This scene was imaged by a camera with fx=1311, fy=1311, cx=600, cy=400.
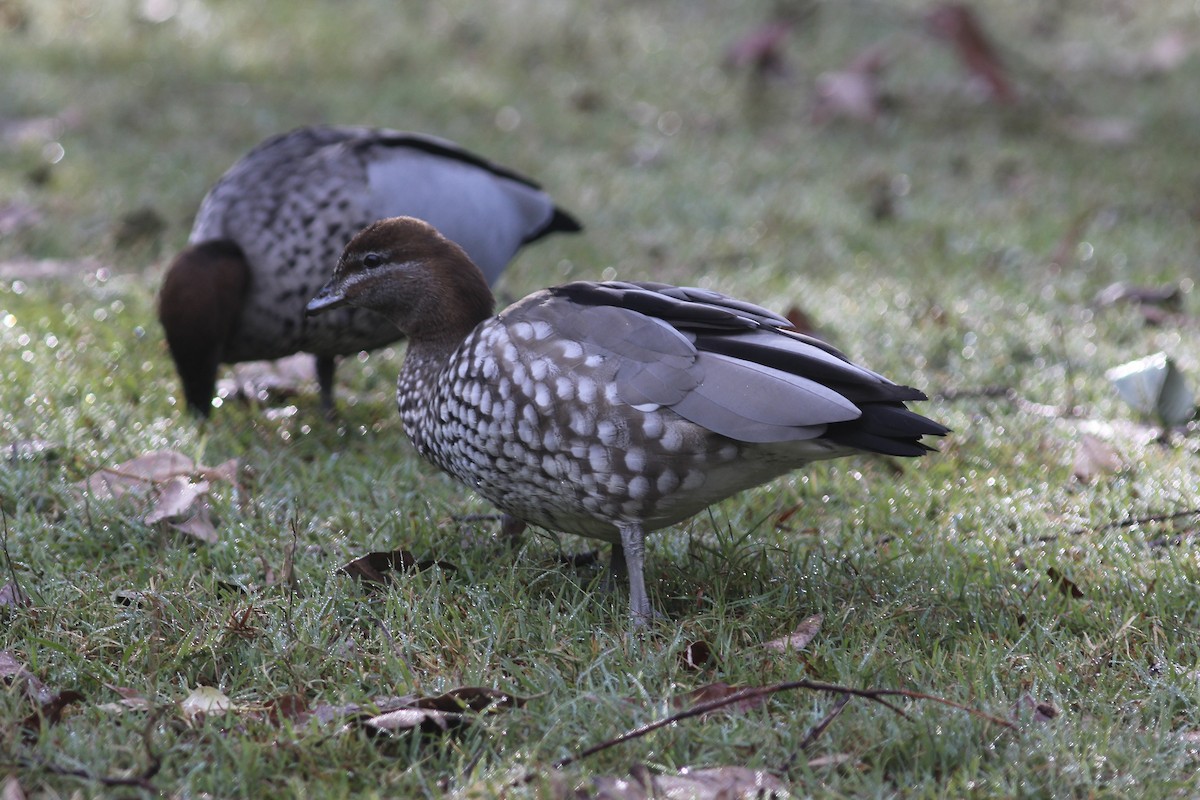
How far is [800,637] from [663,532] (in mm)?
668

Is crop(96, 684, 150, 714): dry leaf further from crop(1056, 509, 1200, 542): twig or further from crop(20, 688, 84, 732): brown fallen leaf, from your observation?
crop(1056, 509, 1200, 542): twig

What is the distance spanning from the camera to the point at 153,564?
10.2ft

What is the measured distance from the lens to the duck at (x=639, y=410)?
8.73 feet

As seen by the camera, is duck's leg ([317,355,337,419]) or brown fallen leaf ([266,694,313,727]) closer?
brown fallen leaf ([266,694,313,727])

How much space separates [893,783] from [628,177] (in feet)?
15.4

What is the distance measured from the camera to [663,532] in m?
3.37

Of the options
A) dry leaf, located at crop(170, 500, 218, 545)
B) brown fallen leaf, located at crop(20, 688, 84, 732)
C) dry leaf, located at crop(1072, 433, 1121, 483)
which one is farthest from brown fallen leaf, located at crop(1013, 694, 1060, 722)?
dry leaf, located at crop(170, 500, 218, 545)

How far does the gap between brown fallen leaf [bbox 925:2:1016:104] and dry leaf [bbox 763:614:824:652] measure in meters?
5.59

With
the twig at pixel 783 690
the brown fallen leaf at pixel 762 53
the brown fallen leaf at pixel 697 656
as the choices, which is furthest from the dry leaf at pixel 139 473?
the brown fallen leaf at pixel 762 53

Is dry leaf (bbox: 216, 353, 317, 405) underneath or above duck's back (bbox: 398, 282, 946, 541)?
underneath

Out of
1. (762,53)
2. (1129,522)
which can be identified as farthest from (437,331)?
(762,53)

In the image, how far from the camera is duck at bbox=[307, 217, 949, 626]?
8.73 ft

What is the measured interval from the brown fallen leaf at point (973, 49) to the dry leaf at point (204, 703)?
6382 millimetres

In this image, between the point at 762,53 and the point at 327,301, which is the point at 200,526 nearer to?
the point at 327,301
